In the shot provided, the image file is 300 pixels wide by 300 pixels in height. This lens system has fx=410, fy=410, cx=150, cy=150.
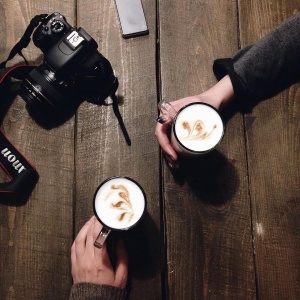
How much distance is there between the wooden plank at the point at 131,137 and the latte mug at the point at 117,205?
144 millimetres

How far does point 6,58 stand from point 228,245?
2.43ft

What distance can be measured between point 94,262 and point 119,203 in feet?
0.61

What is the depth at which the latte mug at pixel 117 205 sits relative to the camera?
0.84 meters

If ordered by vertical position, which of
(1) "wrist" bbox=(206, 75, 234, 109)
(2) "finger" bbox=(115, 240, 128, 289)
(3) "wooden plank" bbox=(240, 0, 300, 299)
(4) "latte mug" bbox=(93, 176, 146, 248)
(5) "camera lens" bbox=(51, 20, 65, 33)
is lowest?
(3) "wooden plank" bbox=(240, 0, 300, 299)

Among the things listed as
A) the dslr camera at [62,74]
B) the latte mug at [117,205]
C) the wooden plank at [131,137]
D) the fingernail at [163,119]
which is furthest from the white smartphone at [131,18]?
the latte mug at [117,205]

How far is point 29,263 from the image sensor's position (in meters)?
0.98

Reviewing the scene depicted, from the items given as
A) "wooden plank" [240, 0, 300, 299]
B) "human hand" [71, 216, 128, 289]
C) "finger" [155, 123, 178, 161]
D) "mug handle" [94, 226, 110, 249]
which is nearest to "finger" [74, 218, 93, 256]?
"human hand" [71, 216, 128, 289]

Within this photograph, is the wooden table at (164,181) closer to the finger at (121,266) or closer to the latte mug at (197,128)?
the finger at (121,266)

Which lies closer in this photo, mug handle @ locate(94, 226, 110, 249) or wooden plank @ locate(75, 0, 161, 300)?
mug handle @ locate(94, 226, 110, 249)

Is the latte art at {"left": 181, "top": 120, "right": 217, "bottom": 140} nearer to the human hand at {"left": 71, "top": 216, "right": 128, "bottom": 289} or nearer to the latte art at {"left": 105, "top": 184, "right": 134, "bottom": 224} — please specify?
the latte art at {"left": 105, "top": 184, "right": 134, "bottom": 224}

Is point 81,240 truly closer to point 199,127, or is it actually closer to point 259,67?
point 199,127

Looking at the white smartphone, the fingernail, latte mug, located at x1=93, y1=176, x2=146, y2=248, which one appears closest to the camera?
latte mug, located at x1=93, y1=176, x2=146, y2=248

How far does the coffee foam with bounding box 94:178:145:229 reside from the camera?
837mm

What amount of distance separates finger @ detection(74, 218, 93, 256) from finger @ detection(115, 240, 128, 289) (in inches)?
3.1
